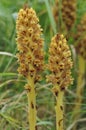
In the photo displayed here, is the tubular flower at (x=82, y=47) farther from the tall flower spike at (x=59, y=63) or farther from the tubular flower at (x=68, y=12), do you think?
the tall flower spike at (x=59, y=63)

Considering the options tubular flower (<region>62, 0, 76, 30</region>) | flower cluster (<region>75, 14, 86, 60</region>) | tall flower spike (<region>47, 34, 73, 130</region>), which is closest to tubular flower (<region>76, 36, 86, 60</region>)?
flower cluster (<region>75, 14, 86, 60</region>)

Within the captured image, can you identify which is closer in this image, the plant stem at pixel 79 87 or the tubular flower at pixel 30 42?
the tubular flower at pixel 30 42

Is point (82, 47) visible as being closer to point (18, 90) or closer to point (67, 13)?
point (67, 13)

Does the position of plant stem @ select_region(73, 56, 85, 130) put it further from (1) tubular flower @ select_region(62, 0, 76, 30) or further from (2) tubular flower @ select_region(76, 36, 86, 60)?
(1) tubular flower @ select_region(62, 0, 76, 30)

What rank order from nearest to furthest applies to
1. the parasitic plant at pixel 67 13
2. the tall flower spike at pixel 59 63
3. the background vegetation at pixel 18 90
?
the tall flower spike at pixel 59 63 → the background vegetation at pixel 18 90 → the parasitic plant at pixel 67 13

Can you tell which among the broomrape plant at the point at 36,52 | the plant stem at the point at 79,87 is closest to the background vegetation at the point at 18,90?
the plant stem at the point at 79,87

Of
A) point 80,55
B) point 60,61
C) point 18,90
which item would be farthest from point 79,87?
point 60,61

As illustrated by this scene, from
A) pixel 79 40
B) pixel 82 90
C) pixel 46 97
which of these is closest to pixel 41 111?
pixel 46 97
